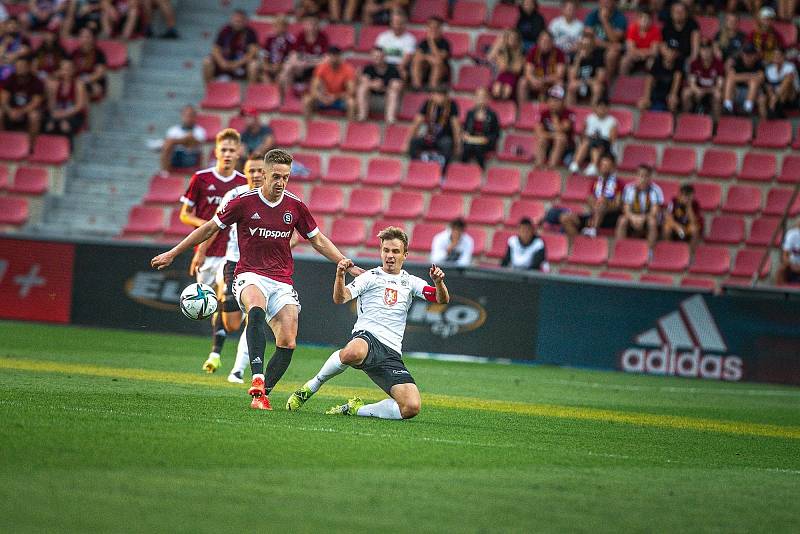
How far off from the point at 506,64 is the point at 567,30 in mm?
1482

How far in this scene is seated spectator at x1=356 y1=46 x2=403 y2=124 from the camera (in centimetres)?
2469

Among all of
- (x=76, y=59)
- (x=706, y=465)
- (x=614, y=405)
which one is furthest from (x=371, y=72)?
(x=706, y=465)

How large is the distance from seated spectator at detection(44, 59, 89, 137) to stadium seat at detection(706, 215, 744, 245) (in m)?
12.5

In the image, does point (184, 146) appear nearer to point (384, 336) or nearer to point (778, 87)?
point (778, 87)

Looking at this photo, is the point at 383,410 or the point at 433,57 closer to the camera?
the point at 383,410

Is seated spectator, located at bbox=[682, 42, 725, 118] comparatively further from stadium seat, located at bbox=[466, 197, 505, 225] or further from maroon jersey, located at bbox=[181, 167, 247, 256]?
maroon jersey, located at bbox=[181, 167, 247, 256]

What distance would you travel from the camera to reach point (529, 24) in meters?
Answer: 25.2

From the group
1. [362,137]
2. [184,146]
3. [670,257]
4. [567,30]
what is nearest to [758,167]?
[670,257]

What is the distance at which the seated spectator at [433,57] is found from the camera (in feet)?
81.1

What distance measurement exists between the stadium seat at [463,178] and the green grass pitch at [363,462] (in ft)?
33.5

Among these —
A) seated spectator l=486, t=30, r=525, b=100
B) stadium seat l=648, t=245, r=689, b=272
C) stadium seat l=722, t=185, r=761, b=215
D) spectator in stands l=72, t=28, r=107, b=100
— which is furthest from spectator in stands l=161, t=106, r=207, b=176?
stadium seat l=722, t=185, r=761, b=215

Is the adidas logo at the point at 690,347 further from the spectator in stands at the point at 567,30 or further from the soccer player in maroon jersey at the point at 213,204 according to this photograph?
the spectator in stands at the point at 567,30

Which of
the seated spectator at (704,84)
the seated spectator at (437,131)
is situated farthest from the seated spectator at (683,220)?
the seated spectator at (437,131)

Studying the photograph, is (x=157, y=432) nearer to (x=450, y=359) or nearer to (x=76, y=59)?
(x=450, y=359)
